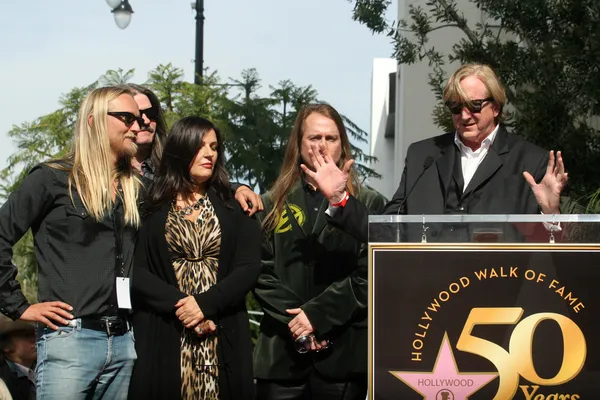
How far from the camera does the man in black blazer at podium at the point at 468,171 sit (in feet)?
17.6

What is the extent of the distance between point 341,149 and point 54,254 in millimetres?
1745

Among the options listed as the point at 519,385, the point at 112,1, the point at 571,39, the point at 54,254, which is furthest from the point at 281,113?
the point at 519,385

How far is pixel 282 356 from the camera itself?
596 centimetres

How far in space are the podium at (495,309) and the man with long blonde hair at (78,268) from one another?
1.47 metres

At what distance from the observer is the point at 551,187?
16.6 ft

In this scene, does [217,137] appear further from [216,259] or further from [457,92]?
[457,92]

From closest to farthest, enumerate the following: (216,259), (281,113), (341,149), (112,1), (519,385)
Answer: (519,385)
(216,259)
(341,149)
(281,113)
(112,1)

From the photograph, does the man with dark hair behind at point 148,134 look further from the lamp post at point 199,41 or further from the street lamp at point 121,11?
the street lamp at point 121,11

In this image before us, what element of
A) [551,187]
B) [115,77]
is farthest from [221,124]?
[551,187]

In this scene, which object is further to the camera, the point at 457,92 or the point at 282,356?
the point at 282,356

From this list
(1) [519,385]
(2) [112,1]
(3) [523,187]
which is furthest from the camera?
(2) [112,1]

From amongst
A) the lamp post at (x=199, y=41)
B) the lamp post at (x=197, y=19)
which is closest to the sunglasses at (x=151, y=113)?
the lamp post at (x=197, y=19)

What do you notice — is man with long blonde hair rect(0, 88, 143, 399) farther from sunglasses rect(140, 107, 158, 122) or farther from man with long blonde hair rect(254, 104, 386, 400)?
sunglasses rect(140, 107, 158, 122)

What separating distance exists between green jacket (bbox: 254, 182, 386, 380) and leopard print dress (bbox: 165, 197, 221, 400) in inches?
16.4
